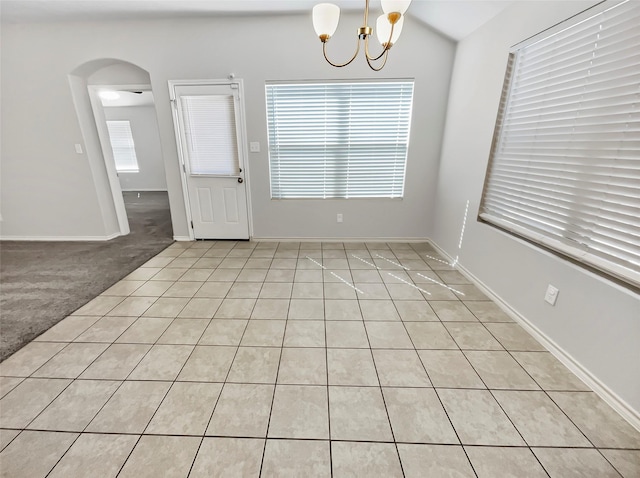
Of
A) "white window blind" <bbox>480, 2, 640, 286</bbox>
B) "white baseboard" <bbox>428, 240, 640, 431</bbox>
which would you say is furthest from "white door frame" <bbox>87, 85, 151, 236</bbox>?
"white baseboard" <bbox>428, 240, 640, 431</bbox>

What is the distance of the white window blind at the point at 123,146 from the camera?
300 inches

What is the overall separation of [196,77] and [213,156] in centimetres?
93

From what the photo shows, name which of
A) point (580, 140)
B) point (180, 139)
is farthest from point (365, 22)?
point (180, 139)

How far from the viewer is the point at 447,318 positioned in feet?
7.49

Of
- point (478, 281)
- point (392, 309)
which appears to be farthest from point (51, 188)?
point (478, 281)

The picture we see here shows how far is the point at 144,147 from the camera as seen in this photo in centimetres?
777

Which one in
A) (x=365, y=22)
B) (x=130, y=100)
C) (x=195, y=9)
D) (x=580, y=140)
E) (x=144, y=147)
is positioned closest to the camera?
(x=365, y=22)

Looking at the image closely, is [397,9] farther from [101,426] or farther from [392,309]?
[101,426]

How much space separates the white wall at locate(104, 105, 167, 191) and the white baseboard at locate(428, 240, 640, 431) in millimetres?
8241

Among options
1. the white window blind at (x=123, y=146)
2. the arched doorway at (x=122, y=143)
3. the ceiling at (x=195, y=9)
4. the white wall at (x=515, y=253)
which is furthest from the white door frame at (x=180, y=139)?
the white window blind at (x=123, y=146)

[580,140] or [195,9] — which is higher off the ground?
[195,9]

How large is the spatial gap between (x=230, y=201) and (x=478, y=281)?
3.15 m

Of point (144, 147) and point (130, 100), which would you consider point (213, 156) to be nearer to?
point (130, 100)

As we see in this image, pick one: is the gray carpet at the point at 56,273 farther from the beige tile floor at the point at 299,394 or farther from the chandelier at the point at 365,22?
the chandelier at the point at 365,22
